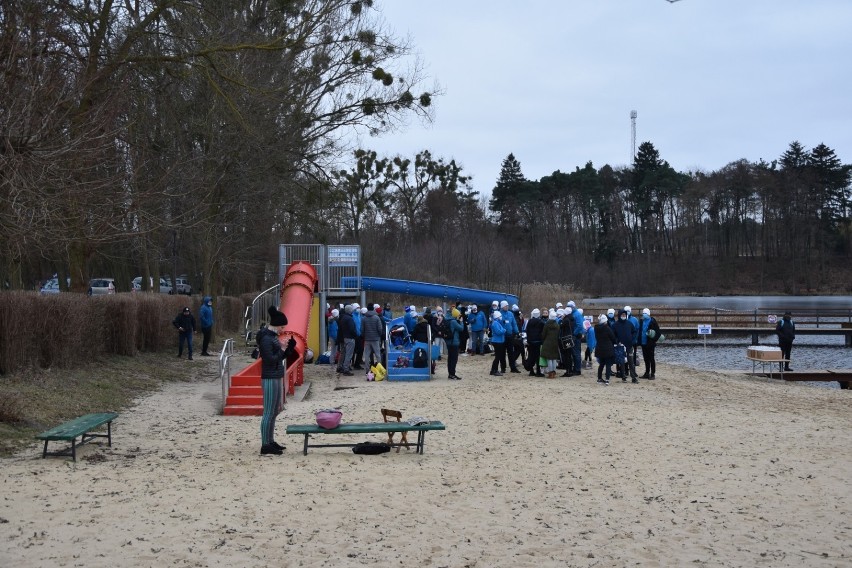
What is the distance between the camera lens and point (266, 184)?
2914cm

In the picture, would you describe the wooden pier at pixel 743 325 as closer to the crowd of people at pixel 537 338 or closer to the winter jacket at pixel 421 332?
the crowd of people at pixel 537 338

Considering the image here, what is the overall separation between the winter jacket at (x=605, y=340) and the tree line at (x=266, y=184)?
8.84 meters

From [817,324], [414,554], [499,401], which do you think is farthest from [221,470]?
[817,324]

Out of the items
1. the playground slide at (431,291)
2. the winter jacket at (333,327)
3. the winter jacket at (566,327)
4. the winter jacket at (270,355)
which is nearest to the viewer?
the winter jacket at (270,355)

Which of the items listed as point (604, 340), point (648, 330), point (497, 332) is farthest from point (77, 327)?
point (648, 330)

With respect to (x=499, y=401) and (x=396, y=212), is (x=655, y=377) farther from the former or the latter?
(x=396, y=212)

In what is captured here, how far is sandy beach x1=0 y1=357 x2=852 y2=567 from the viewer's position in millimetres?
6977

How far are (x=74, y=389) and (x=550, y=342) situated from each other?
1070 cm

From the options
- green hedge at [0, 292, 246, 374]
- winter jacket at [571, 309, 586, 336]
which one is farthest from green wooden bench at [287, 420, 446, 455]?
winter jacket at [571, 309, 586, 336]

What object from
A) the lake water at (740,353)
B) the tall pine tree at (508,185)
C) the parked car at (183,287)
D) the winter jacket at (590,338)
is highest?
the tall pine tree at (508,185)

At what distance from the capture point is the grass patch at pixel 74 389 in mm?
12117

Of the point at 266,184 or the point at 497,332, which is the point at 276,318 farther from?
the point at 266,184

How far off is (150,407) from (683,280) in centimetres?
8587

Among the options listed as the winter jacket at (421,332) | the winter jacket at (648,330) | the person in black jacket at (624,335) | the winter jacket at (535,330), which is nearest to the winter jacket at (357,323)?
the winter jacket at (421,332)
